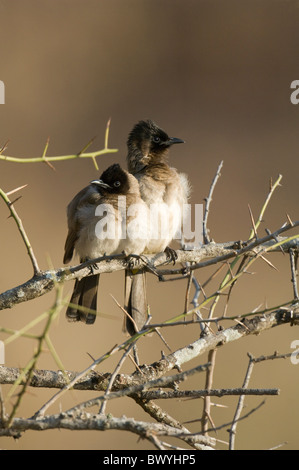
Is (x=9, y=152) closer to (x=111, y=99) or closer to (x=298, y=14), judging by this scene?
(x=111, y=99)

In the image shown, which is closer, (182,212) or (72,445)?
(182,212)

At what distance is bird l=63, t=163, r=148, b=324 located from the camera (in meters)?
3.70

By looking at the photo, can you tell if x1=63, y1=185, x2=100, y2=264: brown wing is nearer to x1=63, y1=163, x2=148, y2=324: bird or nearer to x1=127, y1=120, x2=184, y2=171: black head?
x1=63, y1=163, x2=148, y2=324: bird

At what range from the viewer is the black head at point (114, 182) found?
3824 millimetres

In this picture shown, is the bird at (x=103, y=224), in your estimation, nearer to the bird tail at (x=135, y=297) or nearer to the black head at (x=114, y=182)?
the black head at (x=114, y=182)

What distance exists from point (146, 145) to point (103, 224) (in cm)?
88

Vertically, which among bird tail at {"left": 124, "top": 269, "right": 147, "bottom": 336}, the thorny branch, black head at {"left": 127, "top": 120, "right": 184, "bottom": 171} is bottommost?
the thorny branch

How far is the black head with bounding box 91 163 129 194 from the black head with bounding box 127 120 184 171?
44 cm

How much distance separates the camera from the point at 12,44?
722cm

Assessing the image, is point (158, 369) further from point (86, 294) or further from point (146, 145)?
point (146, 145)

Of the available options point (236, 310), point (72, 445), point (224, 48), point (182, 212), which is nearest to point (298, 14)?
point (224, 48)

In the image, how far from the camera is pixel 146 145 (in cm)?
438

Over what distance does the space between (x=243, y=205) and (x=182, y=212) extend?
2546 millimetres

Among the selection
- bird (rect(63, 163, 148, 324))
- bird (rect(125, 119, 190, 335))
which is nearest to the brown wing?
bird (rect(63, 163, 148, 324))
